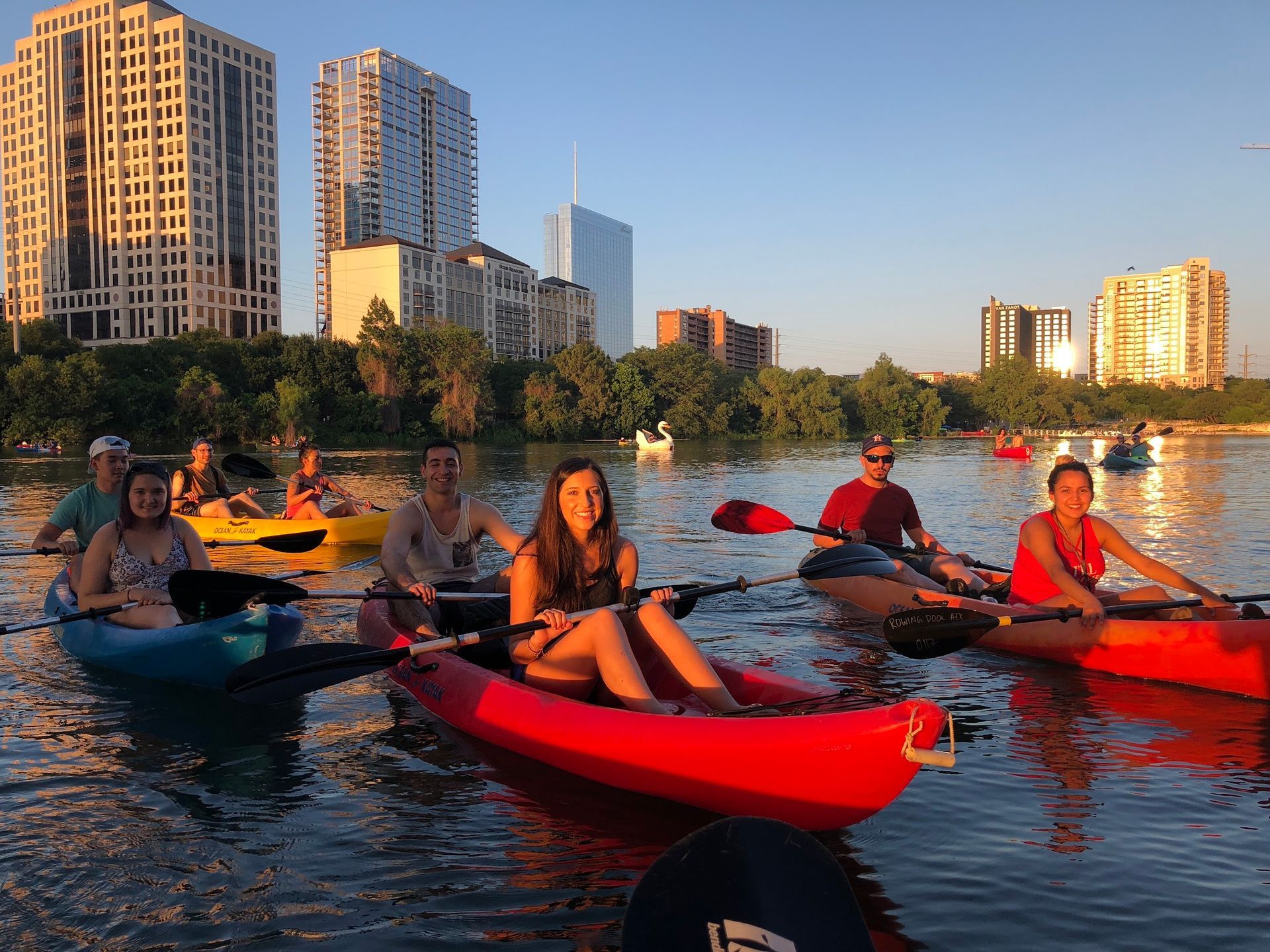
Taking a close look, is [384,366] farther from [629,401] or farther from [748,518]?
[748,518]

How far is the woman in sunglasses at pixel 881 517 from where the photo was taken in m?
8.39

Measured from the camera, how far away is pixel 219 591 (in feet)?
18.9

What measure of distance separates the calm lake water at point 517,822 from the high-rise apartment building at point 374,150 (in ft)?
429

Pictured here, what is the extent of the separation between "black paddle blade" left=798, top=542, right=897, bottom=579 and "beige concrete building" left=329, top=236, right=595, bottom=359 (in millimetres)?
86697

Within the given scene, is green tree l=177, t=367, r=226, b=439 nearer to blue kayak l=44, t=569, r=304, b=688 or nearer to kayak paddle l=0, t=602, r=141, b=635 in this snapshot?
blue kayak l=44, t=569, r=304, b=688

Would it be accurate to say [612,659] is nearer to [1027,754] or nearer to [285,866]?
[285,866]

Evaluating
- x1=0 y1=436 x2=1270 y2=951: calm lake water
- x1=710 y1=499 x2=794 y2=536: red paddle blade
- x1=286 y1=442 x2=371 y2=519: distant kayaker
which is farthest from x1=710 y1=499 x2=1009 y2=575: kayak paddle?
x1=286 y1=442 x2=371 y2=519: distant kayaker

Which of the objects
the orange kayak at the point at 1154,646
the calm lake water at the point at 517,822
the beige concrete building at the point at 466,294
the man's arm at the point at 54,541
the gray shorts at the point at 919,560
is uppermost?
the beige concrete building at the point at 466,294

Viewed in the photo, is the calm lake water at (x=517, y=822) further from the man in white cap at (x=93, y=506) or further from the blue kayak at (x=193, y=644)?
the man in white cap at (x=93, y=506)

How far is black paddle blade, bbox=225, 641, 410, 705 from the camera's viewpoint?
4.64 meters

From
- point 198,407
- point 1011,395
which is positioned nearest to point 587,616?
point 198,407

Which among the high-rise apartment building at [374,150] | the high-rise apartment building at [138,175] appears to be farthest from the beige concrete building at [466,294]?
the high-rise apartment building at [374,150]

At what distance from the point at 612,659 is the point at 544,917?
1.15 m

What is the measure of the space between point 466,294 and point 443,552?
115668 mm
